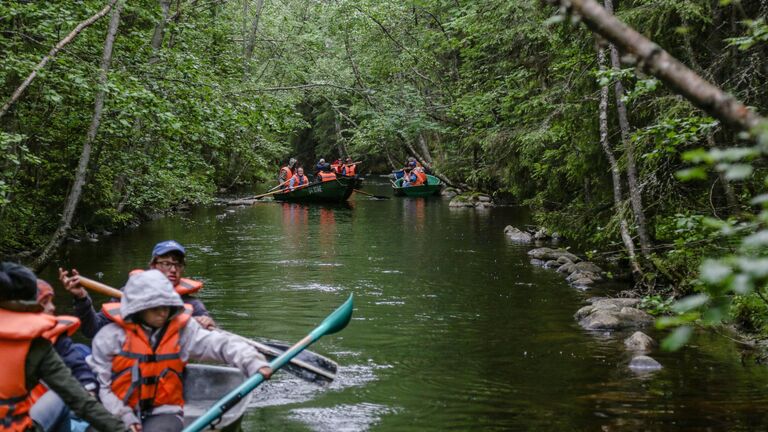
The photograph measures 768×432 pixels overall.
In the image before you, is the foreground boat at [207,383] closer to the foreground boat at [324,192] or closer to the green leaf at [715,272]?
the green leaf at [715,272]

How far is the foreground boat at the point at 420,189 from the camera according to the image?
107 feet

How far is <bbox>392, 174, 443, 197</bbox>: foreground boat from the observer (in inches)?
1282

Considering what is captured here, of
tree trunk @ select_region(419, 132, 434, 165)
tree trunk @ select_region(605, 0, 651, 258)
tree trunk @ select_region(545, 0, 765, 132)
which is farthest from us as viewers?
tree trunk @ select_region(419, 132, 434, 165)

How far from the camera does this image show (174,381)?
4.52m

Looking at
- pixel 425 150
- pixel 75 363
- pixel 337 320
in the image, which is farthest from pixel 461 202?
pixel 75 363

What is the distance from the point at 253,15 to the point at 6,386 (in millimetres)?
30288

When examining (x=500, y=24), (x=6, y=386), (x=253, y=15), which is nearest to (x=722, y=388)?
(x=6, y=386)

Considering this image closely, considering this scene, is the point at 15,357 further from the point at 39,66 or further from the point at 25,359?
the point at 39,66

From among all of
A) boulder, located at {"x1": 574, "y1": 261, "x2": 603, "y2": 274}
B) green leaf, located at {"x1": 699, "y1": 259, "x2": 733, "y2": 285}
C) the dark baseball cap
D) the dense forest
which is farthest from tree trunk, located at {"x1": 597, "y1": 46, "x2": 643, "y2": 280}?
green leaf, located at {"x1": 699, "y1": 259, "x2": 733, "y2": 285}

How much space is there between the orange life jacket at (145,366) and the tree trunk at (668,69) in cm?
296

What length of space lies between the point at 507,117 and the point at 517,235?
5223mm

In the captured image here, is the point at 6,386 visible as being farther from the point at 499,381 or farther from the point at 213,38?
the point at 213,38

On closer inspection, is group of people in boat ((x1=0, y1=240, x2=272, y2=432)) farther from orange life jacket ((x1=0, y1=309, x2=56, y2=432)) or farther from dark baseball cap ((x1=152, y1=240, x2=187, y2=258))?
dark baseball cap ((x1=152, y1=240, x2=187, y2=258))

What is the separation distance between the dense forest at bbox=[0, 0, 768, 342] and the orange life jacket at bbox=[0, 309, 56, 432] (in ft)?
8.83
